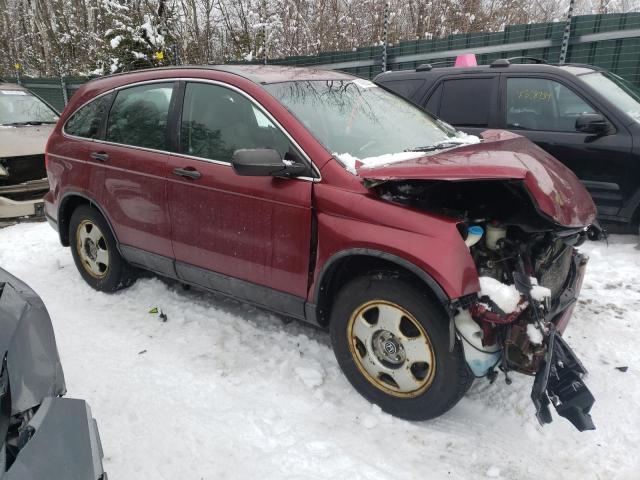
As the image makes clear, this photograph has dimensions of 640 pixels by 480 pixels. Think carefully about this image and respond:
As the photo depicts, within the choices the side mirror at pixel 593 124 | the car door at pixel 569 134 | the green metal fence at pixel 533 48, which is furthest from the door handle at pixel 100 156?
the green metal fence at pixel 533 48

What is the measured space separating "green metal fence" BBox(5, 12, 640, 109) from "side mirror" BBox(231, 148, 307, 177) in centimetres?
676

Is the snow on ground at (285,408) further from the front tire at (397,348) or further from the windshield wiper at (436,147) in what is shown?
the windshield wiper at (436,147)

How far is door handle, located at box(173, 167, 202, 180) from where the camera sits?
3383 millimetres

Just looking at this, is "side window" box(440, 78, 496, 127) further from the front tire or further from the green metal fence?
the front tire

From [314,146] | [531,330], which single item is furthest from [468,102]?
[531,330]

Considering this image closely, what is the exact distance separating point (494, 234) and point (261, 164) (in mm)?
1304

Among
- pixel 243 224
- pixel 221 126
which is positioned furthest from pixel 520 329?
pixel 221 126

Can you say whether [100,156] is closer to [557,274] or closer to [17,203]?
[17,203]

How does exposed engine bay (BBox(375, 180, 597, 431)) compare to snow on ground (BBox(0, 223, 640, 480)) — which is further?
snow on ground (BBox(0, 223, 640, 480))

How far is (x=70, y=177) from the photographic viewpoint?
4.40m

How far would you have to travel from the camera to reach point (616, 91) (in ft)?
17.7

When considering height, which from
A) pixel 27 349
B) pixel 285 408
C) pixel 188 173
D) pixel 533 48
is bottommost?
pixel 285 408

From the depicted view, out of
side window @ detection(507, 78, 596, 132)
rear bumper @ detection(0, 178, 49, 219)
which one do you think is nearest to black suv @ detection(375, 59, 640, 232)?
side window @ detection(507, 78, 596, 132)

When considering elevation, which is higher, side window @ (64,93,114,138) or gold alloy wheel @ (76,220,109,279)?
side window @ (64,93,114,138)
